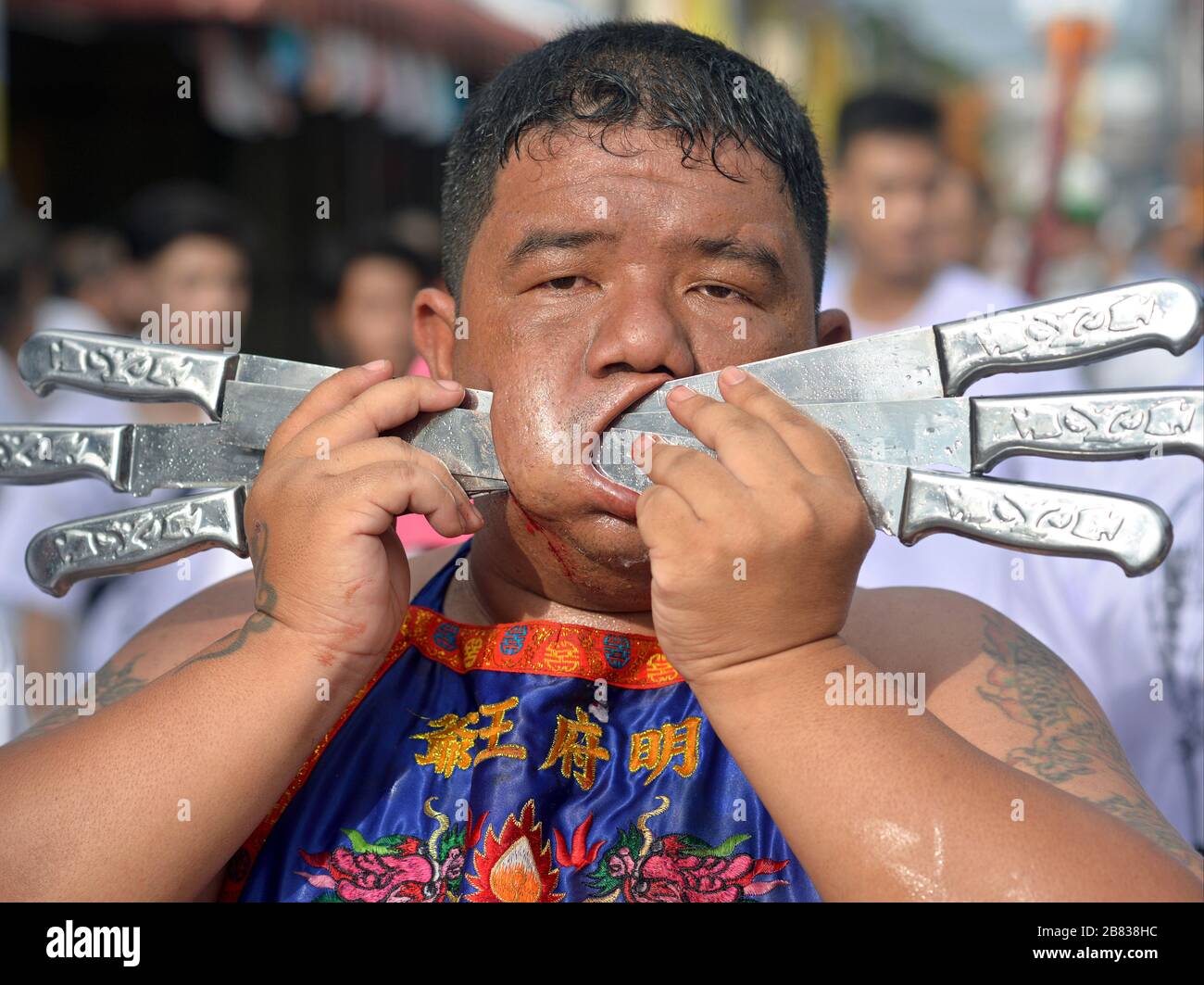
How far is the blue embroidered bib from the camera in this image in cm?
178

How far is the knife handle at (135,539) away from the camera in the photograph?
1.86 meters

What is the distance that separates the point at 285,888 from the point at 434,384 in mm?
707

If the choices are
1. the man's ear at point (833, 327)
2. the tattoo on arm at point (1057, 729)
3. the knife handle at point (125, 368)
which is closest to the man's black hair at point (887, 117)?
the man's ear at point (833, 327)

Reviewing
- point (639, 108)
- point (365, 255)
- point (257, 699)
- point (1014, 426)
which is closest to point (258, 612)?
point (257, 699)

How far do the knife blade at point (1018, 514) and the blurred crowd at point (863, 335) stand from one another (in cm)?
98

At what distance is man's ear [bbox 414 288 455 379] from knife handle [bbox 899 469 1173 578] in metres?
0.90

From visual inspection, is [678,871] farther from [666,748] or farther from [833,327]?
[833,327]

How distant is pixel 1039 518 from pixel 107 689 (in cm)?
138

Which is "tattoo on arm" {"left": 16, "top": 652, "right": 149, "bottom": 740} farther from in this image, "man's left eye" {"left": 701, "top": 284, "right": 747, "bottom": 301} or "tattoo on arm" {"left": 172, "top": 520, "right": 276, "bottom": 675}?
"man's left eye" {"left": 701, "top": 284, "right": 747, "bottom": 301}

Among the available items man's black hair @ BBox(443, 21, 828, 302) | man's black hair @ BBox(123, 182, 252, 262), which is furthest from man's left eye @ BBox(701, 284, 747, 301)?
man's black hair @ BBox(123, 182, 252, 262)

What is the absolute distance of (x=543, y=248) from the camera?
75.4 inches
